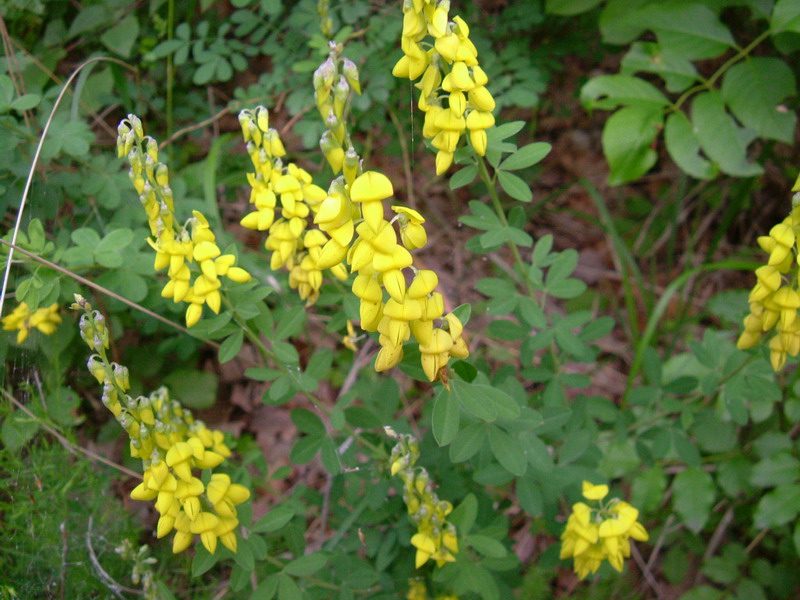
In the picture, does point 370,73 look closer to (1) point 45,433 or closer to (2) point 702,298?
(1) point 45,433

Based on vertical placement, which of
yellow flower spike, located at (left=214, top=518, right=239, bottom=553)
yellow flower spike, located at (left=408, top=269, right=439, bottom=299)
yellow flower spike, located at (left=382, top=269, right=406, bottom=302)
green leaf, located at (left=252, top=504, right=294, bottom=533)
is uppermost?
yellow flower spike, located at (left=382, top=269, right=406, bottom=302)

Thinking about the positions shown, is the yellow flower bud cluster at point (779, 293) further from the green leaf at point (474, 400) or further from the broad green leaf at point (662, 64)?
the broad green leaf at point (662, 64)

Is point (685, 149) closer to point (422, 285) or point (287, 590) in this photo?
point (422, 285)

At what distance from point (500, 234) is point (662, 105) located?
121 cm

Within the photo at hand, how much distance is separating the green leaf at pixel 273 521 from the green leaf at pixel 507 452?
21.3 inches

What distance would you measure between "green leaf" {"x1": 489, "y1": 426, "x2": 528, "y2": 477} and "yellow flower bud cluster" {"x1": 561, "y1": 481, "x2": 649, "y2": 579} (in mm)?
227

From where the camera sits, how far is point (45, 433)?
2.08 metres

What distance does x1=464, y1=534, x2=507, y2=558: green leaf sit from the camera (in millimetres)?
1673

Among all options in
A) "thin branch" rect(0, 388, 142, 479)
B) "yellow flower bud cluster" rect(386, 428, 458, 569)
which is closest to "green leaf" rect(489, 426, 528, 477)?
"yellow flower bud cluster" rect(386, 428, 458, 569)

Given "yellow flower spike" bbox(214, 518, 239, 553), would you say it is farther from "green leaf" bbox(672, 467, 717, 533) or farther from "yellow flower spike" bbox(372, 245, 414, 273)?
"green leaf" bbox(672, 467, 717, 533)

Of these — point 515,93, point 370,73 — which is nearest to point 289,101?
point 370,73

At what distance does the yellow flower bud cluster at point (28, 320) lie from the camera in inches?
78.0

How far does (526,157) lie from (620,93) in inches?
42.2

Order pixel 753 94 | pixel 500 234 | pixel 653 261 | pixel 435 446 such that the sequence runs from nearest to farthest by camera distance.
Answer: pixel 500 234 < pixel 435 446 < pixel 753 94 < pixel 653 261
